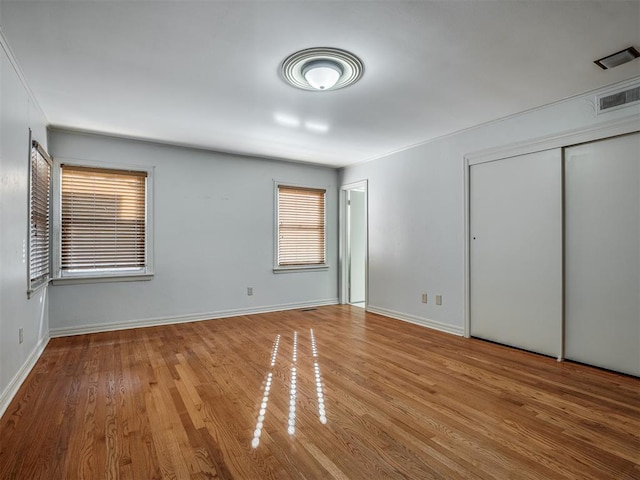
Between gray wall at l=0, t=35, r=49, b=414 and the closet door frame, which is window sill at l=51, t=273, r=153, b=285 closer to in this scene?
gray wall at l=0, t=35, r=49, b=414

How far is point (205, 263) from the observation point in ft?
16.3

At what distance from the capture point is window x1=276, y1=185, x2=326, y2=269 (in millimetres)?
5703

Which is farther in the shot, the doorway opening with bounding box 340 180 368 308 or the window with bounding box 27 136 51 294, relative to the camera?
the doorway opening with bounding box 340 180 368 308

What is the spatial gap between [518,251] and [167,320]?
442cm

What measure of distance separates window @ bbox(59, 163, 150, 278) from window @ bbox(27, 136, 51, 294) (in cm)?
22

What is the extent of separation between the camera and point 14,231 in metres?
2.63

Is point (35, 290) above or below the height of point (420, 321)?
above

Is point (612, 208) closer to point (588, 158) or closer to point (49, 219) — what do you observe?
point (588, 158)

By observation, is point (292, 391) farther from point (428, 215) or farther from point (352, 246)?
point (352, 246)

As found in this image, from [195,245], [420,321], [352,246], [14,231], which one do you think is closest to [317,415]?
[14,231]

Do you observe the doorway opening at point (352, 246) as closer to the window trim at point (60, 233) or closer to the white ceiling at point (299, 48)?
the white ceiling at point (299, 48)

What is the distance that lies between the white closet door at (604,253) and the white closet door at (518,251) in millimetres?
112

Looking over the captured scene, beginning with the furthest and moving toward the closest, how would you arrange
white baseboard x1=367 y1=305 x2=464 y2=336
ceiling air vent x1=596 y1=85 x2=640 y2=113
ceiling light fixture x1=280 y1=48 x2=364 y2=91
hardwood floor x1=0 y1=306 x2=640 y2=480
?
white baseboard x1=367 y1=305 x2=464 y2=336 < ceiling air vent x1=596 y1=85 x2=640 y2=113 < ceiling light fixture x1=280 y1=48 x2=364 y2=91 < hardwood floor x1=0 y1=306 x2=640 y2=480

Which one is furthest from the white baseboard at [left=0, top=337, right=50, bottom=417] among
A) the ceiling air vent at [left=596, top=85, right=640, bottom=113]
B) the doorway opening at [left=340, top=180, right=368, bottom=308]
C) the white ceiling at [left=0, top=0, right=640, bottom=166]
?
the ceiling air vent at [left=596, top=85, right=640, bottom=113]
